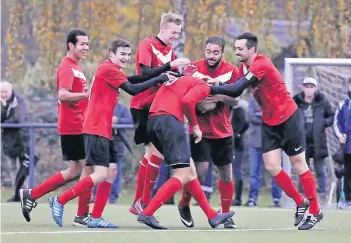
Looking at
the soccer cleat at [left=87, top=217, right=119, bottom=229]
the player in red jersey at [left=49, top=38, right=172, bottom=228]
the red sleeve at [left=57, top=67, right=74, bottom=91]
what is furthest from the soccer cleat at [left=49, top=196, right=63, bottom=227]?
the red sleeve at [left=57, top=67, right=74, bottom=91]

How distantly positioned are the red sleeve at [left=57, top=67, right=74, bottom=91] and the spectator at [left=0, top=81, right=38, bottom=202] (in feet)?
21.2

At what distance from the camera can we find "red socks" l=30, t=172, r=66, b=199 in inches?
550

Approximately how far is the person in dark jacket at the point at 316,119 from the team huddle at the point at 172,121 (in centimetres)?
464

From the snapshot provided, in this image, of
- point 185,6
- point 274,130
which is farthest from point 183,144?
point 185,6

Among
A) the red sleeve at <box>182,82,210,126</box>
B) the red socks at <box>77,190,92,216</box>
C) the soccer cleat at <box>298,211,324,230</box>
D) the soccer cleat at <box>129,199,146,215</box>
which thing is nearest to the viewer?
the red sleeve at <box>182,82,210,126</box>

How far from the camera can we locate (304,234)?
12539mm

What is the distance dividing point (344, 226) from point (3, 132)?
7.92m

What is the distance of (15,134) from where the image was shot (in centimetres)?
2044

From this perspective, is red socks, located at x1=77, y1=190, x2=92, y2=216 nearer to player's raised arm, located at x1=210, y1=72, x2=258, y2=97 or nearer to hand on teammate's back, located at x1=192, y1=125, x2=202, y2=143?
hand on teammate's back, located at x1=192, y1=125, x2=202, y2=143

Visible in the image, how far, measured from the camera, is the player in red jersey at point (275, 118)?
13148 mm

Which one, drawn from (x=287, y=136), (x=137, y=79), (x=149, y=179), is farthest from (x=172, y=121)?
(x=149, y=179)

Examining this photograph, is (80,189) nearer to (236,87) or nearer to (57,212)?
(57,212)

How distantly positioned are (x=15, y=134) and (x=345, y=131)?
5.03 m

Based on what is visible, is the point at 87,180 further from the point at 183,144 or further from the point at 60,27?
the point at 60,27
